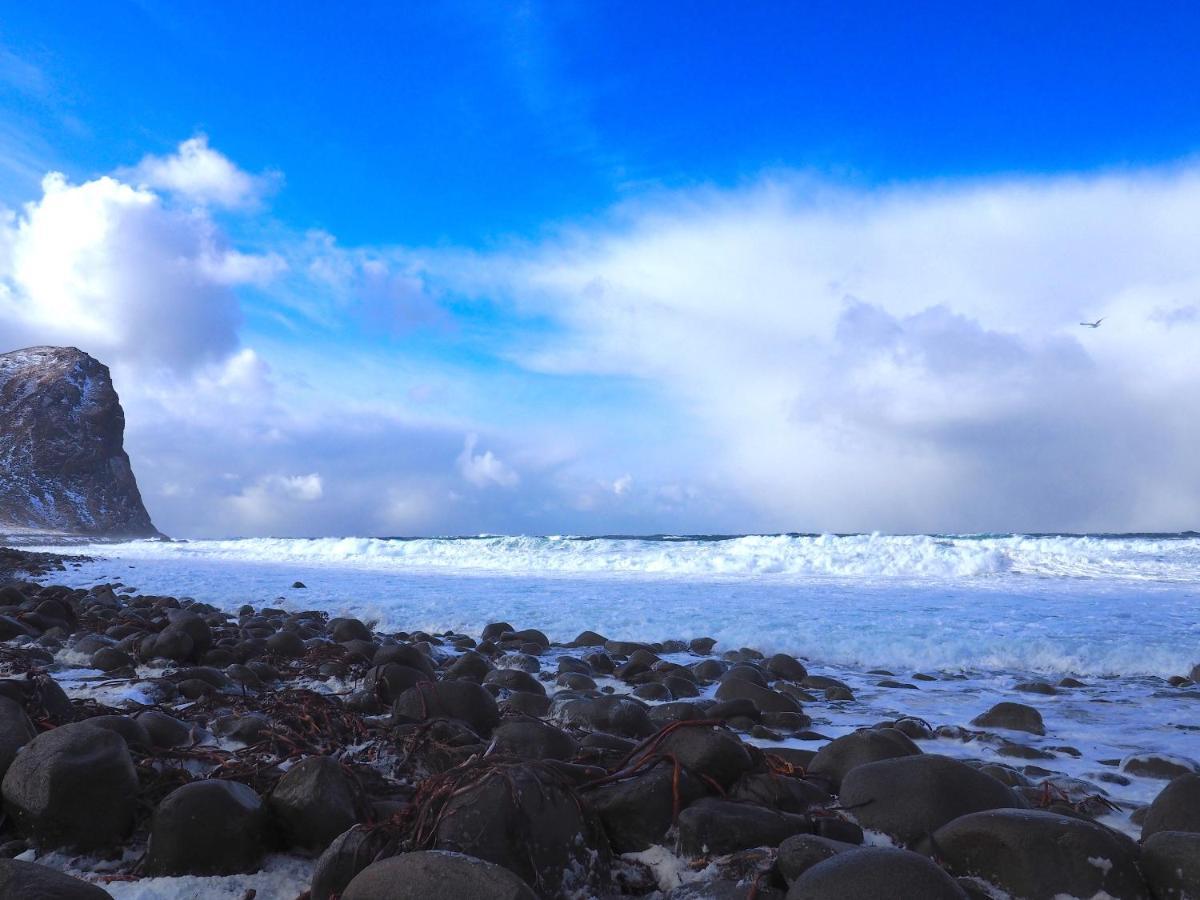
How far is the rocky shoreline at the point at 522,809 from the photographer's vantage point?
86.4 inches

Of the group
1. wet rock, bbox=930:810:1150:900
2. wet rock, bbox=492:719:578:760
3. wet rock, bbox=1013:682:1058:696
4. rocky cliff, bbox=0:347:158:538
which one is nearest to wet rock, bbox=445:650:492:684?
wet rock, bbox=492:719:578:760

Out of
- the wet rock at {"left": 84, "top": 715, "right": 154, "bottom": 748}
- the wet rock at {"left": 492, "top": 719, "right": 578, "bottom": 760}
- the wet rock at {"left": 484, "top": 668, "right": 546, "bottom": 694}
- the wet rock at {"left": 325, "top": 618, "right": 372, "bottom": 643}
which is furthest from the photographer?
the wet rock at {"left": 325, "top": 618, "right": 372, "bottom": 643}

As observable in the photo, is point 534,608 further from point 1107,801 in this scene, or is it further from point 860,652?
point 1107,801

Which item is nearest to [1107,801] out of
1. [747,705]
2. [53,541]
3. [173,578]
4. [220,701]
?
[747,705]

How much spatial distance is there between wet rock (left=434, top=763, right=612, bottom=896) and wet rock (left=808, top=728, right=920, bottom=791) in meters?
1.53

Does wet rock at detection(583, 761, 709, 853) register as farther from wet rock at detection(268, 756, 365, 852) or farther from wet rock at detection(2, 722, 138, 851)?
wet rock at detection(2, 722, 138, 851)

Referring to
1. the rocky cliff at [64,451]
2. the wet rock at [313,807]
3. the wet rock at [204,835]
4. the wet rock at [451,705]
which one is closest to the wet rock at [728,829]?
the wet rock at [313,807]

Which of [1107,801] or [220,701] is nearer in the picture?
[1107,801]

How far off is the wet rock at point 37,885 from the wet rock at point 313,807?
0.65m

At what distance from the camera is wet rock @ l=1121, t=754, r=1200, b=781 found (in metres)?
4.06

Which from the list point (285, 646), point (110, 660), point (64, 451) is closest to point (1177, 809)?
point (285, 646)

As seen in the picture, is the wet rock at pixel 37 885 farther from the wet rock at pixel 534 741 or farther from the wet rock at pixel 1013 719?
the wet rock at pixel 1013 719

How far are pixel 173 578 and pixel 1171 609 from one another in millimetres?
17438

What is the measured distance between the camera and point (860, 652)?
777cm
